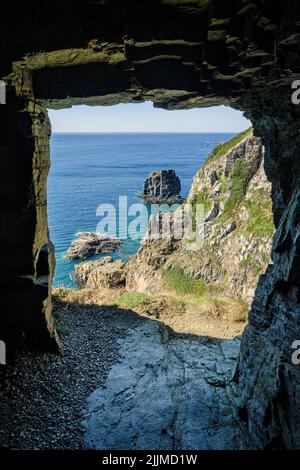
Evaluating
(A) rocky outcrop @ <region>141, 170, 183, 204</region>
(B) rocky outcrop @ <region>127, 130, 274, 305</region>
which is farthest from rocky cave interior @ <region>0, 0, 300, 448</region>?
(A) rocky outcrop @ <region>141, 170, 183, 204</region>

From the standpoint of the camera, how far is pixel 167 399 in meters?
13.8

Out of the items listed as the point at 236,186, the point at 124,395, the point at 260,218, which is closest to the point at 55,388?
the point at 124,395

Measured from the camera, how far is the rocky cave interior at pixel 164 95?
928 centimetres

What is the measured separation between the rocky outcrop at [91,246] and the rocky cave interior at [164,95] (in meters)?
37.4

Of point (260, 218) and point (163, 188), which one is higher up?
point (163, 188)

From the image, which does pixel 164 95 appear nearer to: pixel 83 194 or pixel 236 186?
pixel 236 186

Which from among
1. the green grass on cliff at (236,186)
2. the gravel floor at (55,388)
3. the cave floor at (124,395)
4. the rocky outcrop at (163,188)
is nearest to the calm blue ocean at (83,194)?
the rocky outcrop at (163,188)

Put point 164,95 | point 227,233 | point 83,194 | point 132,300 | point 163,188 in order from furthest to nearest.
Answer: point 83,194 < point 163,188 < point 227,233 < point 132,300 < point 164,95

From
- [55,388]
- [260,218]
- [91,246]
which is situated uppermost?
[260,218]

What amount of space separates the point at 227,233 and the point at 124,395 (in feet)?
52.6

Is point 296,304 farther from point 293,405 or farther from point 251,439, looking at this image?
point 251,439

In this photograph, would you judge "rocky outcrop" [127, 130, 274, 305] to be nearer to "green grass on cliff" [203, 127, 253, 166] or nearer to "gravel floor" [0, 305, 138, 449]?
"green grass on cliff" [203, 127, 253, 166]

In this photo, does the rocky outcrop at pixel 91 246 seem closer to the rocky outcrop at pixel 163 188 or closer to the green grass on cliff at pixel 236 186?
the rocky outcrop at pixel 163 188
